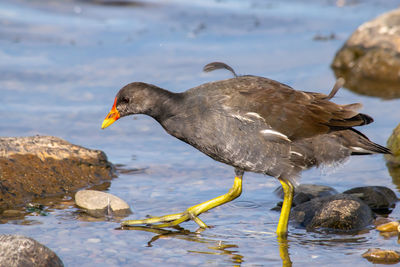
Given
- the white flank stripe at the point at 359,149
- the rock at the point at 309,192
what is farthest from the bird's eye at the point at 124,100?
the white flank stripe at the point at 359,149

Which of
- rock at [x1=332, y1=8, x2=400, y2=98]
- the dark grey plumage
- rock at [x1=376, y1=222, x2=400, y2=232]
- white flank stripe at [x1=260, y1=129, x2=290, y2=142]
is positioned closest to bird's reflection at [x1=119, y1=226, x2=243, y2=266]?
the dark grey plumage

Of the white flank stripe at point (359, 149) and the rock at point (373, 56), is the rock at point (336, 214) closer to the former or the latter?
the white flank stripe at point (359, 149)

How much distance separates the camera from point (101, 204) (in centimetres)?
646

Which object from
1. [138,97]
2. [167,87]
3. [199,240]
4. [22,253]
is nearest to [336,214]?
[199,240]

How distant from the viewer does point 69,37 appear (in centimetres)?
1192

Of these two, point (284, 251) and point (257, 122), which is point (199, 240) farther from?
point (257, 122)

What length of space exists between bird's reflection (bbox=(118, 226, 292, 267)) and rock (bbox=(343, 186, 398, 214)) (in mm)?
1093

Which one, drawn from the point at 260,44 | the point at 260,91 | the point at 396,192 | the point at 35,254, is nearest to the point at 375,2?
the point at 260,44

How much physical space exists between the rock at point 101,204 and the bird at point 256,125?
0.32m

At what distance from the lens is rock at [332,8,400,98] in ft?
35.1

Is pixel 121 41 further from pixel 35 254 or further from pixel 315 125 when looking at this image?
pixel 35 254

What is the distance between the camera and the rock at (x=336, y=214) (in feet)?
20.2

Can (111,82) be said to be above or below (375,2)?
below

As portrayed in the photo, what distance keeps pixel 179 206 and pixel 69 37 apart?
19.7ft
